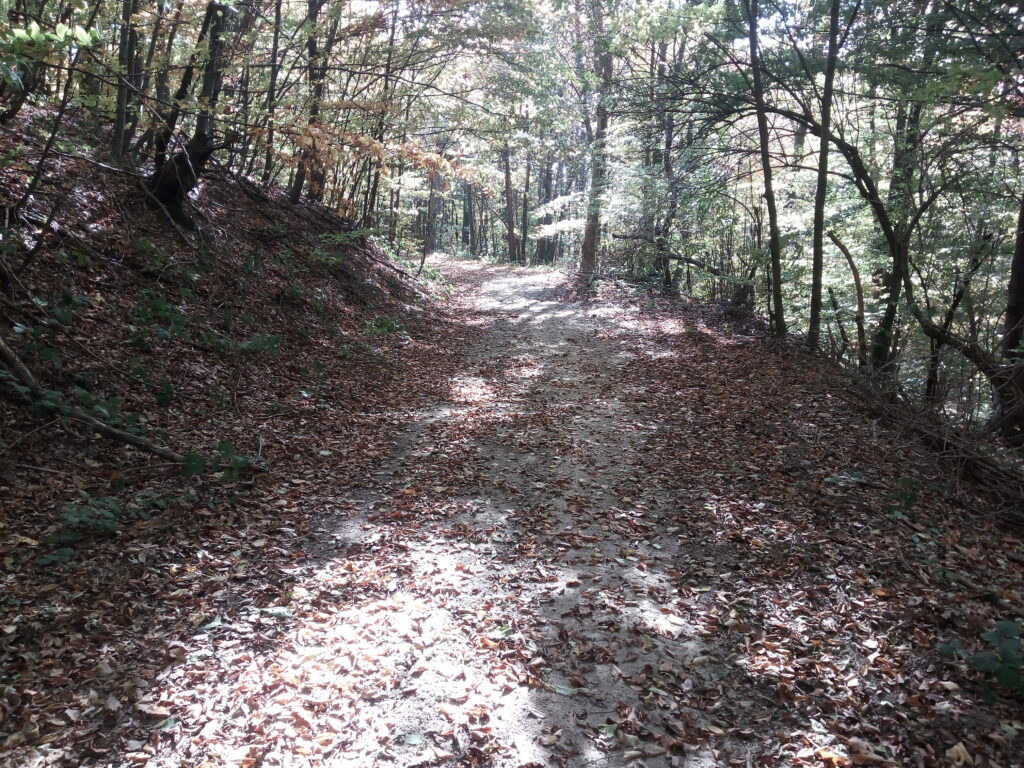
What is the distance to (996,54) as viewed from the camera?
6.24 metres

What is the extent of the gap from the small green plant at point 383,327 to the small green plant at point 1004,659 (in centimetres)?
958

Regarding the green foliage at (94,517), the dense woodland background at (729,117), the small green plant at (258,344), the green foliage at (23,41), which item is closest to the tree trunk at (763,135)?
the dense woodland background at (729,117)

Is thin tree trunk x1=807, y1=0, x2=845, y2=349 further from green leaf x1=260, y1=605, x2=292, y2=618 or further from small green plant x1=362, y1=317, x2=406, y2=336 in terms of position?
green leaf x1=260, y1=605, x2=292, y2=618

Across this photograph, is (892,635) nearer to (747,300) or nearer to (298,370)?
(298,370)

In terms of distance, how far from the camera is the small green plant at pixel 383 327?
432 inches

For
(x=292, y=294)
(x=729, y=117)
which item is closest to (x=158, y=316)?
(x=292, y=294)

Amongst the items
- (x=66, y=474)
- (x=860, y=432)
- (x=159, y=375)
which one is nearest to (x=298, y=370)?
(x=159, y=375)

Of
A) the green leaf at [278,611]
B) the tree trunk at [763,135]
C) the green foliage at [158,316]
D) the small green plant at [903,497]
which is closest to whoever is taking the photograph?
the green leaf at [278,611]

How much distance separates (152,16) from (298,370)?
5.18 metres

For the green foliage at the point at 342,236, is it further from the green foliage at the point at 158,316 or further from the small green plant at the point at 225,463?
the small green plant at the point at 225,463

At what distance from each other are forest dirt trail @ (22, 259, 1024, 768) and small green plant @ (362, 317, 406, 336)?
166 inches

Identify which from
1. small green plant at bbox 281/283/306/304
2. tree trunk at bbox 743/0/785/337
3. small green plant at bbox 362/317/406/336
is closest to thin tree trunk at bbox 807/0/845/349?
tree trunk at bbox 743/0/785/337

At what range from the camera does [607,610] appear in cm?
410

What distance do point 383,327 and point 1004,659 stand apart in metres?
10.1
